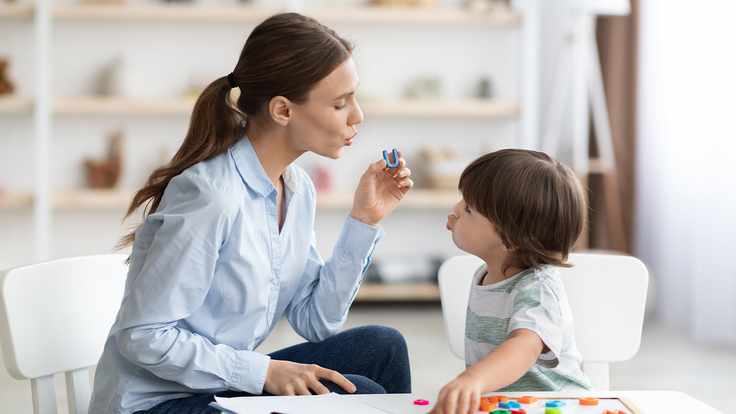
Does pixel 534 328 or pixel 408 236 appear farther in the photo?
pixel 408 236

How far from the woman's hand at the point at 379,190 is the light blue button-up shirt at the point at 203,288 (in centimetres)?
3

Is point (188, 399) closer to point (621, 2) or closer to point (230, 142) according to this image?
point (230, 142)

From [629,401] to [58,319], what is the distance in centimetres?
90

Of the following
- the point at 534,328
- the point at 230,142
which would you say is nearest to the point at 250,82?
the point at 230,142

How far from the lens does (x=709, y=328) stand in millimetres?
3861

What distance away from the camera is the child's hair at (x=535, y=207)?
1.50 metres

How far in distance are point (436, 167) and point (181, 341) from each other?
122 inches

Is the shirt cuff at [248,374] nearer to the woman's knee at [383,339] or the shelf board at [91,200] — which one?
the woman's knee at [383,339]

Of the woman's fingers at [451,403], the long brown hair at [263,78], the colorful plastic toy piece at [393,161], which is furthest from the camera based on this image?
the colorful plastic toy piece at [393,161]

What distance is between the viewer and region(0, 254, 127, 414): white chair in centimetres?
149

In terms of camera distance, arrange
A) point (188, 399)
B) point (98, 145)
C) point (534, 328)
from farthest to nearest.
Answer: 1. point (98, 145)
2. point (188, 399)
3. point (534, 328)

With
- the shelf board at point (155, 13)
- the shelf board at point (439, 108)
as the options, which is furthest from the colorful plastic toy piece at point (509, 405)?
the shelf board at point (155, 13)

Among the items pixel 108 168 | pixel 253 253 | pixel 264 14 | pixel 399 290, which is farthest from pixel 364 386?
pixel 108 168

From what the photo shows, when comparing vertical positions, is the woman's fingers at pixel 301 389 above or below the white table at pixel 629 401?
below
